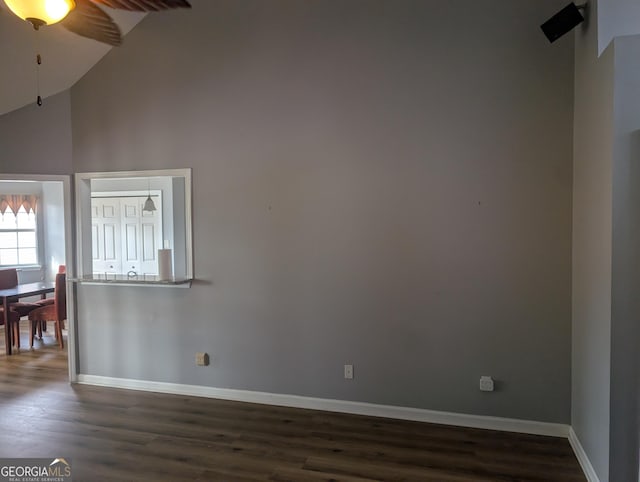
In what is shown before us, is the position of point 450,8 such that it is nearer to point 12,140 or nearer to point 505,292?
point 505,292

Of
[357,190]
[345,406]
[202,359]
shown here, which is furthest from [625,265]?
[202,359]

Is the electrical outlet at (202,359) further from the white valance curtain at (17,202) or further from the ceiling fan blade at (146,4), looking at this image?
the white valance curtain at (17,202)

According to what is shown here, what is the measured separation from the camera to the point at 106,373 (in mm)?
4594

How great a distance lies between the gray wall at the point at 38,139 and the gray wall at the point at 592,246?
14.6 feet

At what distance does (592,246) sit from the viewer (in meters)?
2.81

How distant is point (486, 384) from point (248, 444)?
1.82 m

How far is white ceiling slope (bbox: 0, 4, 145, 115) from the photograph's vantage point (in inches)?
142

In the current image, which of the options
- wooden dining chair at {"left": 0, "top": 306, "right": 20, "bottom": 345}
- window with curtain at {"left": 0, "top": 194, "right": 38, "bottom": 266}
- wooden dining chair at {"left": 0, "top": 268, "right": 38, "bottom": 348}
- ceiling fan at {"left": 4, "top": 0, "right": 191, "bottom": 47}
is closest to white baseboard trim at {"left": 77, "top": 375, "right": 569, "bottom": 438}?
wooden dining chair at {"left": 0, "top": 306, "right": 20, "bottom": 345}

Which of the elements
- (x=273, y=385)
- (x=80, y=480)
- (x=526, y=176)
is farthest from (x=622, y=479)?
(x=80, y=480)

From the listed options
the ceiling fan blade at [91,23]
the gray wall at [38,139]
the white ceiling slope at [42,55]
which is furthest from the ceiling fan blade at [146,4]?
the gray wall at [38,139]

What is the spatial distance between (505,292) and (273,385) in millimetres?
2077

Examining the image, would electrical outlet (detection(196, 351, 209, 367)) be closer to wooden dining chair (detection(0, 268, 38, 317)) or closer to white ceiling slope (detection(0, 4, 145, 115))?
white ceiling slope (detection(0, 4, 145, 115))

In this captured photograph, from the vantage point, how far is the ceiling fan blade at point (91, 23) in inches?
98.8

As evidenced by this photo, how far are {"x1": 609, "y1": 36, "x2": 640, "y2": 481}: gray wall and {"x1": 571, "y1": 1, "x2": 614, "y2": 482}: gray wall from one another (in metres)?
0.05
